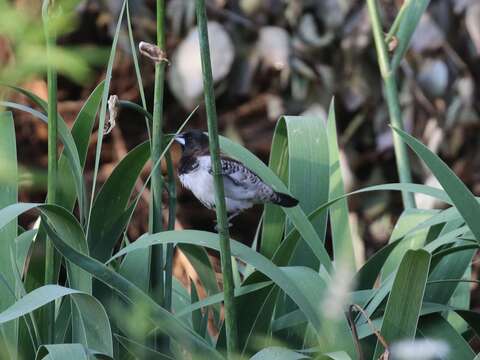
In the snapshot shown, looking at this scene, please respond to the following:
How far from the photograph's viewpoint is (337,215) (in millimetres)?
1910

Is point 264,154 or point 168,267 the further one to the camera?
point 264,154

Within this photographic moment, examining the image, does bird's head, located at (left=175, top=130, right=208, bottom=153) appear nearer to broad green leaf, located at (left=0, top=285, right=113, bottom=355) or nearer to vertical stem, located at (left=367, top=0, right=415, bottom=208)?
vertical stem, located at (left=367, top=0, right=415, bottom=208)

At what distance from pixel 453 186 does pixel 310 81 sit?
7.65ft

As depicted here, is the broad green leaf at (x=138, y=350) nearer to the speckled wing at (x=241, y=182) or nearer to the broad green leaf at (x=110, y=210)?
the broad green leaf at (x=110, y=210)

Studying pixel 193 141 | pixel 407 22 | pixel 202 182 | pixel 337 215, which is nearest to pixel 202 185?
pixel 202 182

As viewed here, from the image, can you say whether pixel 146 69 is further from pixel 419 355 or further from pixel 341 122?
pixel 419 355

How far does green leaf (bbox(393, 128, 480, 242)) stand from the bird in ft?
1.98

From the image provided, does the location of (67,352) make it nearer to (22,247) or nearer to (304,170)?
(22,247)

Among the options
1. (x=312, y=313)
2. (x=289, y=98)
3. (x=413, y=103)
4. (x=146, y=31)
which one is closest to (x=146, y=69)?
(x=146, y=31)

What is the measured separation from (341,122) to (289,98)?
0.27 metres

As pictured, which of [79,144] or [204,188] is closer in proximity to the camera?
[79,144]

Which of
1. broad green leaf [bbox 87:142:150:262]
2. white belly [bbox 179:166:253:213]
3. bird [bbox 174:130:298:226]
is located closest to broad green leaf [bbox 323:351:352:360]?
broad green leaf [bbox 87:142:150:262]

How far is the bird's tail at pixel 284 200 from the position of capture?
1.67 meters

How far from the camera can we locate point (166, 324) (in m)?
1.41
